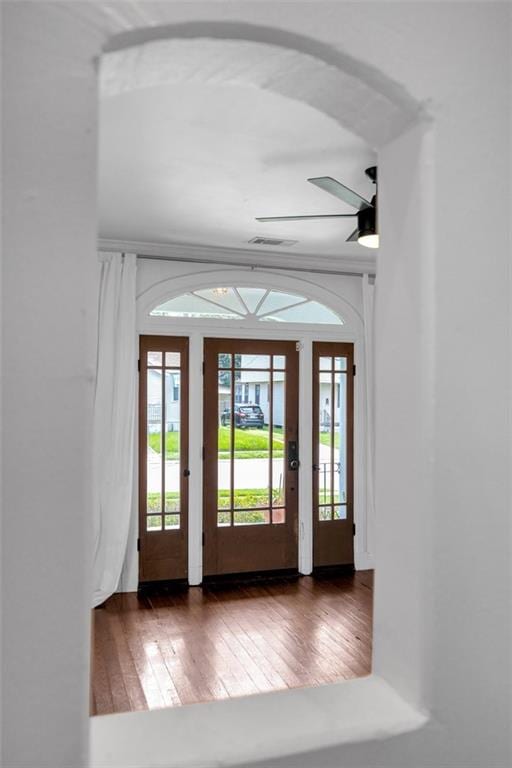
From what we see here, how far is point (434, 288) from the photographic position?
102 centimetres

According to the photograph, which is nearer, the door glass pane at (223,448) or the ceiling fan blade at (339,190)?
the ceiling fan blade at (339,190)

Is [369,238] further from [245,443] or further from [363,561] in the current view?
[363,561]

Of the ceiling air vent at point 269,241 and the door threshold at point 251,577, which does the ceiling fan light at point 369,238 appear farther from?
the door threshold at point 251,577

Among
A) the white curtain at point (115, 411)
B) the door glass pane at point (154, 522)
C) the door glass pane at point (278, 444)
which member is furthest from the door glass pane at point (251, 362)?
the door glass pane at point (154, 522)

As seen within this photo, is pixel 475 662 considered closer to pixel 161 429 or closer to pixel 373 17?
pixel 373 17

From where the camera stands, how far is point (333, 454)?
5.57 meters

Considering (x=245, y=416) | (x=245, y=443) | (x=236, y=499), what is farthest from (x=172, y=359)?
(x=236, y=499)

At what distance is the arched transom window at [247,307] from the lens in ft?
16.8

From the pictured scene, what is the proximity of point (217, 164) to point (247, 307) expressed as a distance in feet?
7.08

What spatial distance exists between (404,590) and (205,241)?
4050 mm

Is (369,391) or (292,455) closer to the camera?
(292,455)

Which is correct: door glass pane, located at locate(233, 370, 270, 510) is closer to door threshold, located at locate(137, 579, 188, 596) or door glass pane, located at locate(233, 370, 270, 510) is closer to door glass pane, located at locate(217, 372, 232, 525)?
door glass pane, located at locate(217, 372, 232, 525)

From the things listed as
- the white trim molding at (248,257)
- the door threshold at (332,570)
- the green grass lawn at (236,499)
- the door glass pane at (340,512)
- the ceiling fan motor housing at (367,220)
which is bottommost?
the door threshold at (332,570)

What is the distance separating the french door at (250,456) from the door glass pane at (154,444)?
0.39 metres
